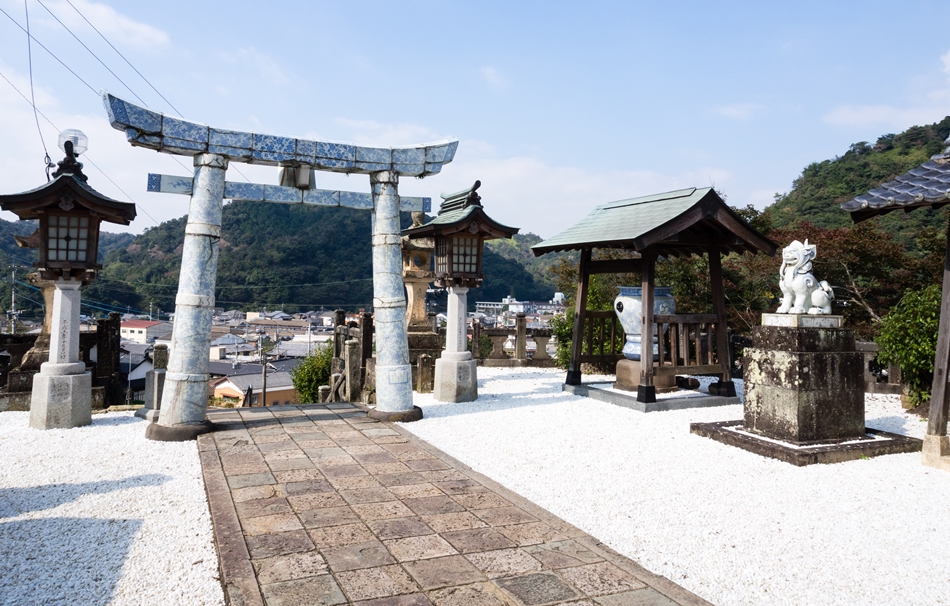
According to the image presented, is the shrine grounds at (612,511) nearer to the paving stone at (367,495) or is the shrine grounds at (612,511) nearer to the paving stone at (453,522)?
the paving stone at (453,522)

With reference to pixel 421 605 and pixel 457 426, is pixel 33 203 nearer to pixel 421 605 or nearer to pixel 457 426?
pixel 457 426

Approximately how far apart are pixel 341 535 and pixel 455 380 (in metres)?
5.35

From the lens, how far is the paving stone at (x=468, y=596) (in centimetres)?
292

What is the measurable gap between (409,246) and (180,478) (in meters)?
7.93

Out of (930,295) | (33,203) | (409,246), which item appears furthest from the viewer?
(409,246)

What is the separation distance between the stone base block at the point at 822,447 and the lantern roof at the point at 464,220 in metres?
4.67

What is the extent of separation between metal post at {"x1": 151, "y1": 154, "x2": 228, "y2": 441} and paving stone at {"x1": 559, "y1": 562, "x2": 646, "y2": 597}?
508 cm

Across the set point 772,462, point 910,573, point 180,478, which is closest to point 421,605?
point 910,573

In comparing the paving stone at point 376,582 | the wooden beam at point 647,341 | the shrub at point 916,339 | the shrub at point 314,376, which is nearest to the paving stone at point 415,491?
the paving stone at point 376,582

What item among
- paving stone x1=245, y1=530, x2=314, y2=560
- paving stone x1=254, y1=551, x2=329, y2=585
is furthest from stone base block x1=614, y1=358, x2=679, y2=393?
paving stone x1=254, y1=551, x2=329, y2=585

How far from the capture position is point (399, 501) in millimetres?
4504

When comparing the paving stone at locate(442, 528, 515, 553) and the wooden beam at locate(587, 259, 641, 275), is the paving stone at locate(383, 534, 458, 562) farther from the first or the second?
the wooden beam at locate(587, 259, 641, 275)

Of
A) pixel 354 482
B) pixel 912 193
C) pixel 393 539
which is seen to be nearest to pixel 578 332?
pixel 912 193

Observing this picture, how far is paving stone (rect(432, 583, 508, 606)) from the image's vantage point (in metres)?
2.92
